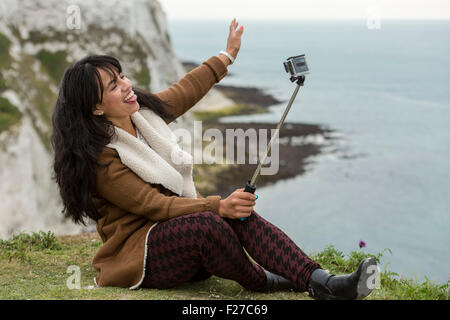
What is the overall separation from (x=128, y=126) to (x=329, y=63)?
91.6m

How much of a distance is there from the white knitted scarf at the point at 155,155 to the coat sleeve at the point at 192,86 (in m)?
0.31

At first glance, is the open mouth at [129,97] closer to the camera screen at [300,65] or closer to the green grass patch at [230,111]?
the camera screen at [300,65]

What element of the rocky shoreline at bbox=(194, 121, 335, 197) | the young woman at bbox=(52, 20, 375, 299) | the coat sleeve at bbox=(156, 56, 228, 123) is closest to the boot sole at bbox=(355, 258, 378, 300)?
the young woman at bbox=(52, 20, 375, 299)

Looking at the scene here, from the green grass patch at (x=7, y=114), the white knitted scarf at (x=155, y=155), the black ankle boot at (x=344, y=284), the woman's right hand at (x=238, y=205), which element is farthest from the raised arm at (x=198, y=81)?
the green grass patch at (x=7, y=114)

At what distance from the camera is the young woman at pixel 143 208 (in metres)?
3.55

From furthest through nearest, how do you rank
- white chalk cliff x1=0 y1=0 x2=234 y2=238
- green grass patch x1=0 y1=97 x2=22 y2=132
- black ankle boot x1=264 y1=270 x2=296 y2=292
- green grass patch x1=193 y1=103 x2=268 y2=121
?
green grass patch x1=193 y1=103 x2=268 y2=121
white chalk cliff x1=0 y1=0 x2=234 y2=238
green grass patch x1=0 y1=97 x2=22 y2=132
black ankle boot x1=264 y1=270 x2=296 y2=292

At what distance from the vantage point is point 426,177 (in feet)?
105

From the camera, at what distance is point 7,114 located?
532 inches

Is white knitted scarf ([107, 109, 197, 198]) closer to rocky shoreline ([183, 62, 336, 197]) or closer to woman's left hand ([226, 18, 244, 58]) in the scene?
woman's left hand ([226, 18, 244, 58])

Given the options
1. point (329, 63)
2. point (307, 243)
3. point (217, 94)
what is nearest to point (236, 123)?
point (217, 94)

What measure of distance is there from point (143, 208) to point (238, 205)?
2.16 ft

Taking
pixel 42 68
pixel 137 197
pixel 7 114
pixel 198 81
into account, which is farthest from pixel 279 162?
pixel 137 197

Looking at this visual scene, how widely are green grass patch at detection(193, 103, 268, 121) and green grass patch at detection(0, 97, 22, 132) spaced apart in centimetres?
2374

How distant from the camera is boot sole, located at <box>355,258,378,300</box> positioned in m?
3.22
